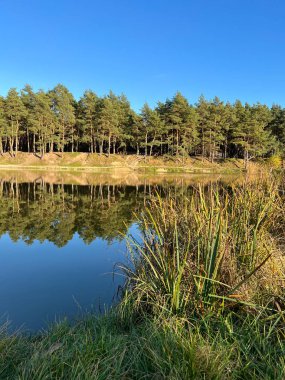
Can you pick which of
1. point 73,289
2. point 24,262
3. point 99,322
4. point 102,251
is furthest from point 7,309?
point 102,251

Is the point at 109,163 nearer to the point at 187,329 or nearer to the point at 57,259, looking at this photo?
the point at 57,259

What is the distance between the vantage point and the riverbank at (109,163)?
5722 centimetres

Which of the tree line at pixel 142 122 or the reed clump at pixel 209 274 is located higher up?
the tree line at pixel 142 122

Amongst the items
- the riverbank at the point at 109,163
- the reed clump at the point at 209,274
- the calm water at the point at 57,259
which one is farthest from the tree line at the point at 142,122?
the reed clump at the point at 209,274

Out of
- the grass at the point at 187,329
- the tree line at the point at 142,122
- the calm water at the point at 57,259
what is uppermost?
the tree line at the point at 142,122

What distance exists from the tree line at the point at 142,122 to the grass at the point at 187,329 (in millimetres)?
53910

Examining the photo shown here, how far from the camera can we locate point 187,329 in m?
4.05

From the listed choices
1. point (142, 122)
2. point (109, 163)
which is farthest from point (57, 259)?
point (142, 122)

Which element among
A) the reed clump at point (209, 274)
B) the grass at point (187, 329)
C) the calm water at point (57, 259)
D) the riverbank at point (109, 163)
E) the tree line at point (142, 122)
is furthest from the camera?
the tree line at point (142, 122)

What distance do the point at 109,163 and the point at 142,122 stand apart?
31.9 ft

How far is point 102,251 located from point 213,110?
5802 cm

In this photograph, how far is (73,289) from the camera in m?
7.36

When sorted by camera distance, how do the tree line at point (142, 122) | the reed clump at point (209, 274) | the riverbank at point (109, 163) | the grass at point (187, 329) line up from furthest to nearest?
the tree line at point (142, 122), the riverbank at point (109, 163), the reed clump at point (209, 274), the grass at point (187, 329)

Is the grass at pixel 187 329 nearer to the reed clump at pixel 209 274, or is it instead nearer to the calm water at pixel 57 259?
the reed clump at pixel 209 274
